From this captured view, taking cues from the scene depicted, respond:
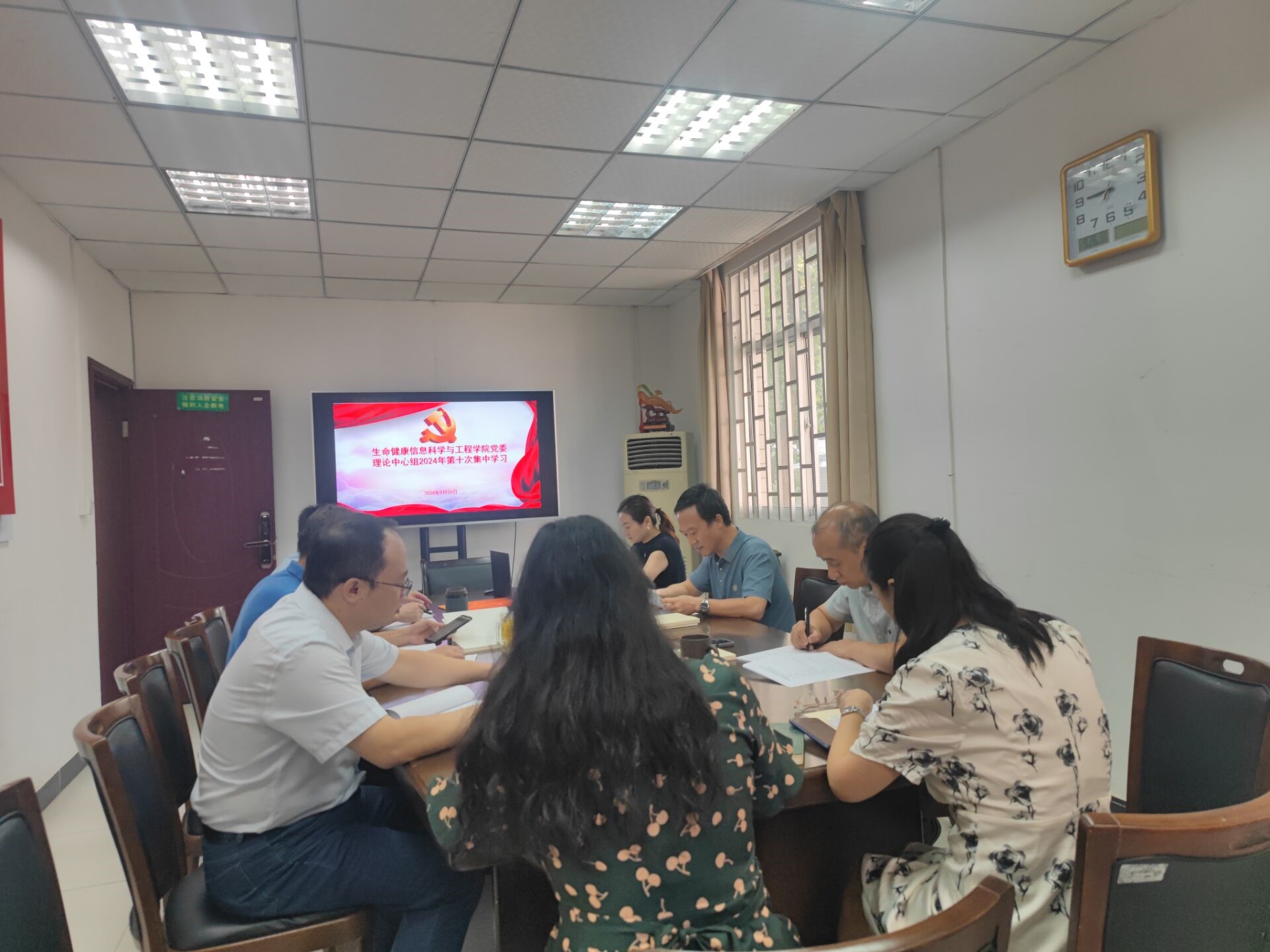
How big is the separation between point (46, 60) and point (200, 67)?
42cm

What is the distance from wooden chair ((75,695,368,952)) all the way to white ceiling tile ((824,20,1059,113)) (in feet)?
9.23

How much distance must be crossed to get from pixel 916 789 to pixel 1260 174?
2.03m

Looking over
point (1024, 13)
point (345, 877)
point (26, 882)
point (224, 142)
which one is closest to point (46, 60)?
point (224, 142)

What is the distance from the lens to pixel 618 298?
229 inches

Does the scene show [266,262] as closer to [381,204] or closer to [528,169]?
[381,204]

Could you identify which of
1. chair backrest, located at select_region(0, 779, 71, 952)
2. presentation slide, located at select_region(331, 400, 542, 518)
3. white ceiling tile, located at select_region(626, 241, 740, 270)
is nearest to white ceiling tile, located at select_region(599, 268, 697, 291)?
white ceiling tile, located at select_region(626, 241, 740, 270)

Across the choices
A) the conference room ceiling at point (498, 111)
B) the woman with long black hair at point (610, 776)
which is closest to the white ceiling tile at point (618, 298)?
the conference room ceiling at point (498, 111)

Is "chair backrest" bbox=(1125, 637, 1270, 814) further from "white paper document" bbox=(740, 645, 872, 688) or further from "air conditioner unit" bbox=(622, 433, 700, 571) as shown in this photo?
"air conditioner unit" bbox=(622, 433, 700, 571)

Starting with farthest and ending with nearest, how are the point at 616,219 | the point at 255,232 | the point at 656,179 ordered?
the point at 616,219 → the point at 255,232 → the point at 656,179

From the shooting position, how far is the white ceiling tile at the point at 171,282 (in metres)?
4.70

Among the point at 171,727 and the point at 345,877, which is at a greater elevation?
the point at 171,727

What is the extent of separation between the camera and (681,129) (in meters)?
3.10

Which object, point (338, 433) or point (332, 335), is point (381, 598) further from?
point (332, 335)

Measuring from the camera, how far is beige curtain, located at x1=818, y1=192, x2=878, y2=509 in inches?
149
